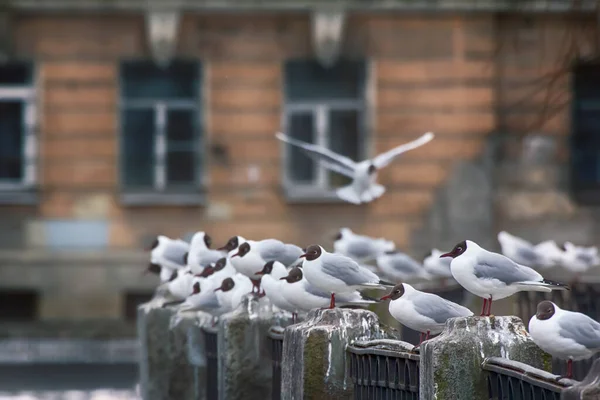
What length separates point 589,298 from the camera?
12.9 m

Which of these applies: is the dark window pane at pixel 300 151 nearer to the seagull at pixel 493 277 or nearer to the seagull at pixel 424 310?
Answer: the seagull at pixel 424 310

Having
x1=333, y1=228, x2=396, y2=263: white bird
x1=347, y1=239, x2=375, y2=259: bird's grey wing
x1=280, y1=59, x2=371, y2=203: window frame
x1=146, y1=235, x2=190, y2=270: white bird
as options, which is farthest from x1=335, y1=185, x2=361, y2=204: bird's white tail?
x1=146, y1=235, x2=190, y2=270: white bird

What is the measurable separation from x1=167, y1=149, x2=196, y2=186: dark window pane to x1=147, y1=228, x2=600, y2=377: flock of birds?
31.2ft

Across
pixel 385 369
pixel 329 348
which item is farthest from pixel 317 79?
pixel 385 369

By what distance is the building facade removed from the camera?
22.8m

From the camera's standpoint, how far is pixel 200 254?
12430 millimetres

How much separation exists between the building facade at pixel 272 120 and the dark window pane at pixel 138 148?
0.02 metres

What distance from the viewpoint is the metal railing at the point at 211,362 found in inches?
408

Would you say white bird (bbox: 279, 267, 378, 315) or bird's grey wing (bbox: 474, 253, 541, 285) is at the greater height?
bird's grey wing (bbox: 474, 253, 541, 285)

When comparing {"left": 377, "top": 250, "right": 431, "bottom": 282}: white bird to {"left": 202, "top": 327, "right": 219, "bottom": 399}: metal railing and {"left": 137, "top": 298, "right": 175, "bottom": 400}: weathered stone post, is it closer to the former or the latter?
{"left": 137, "top": 298, "right": 175, "bottom": 400}: weathered stone post

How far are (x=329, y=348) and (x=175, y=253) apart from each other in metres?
5.71

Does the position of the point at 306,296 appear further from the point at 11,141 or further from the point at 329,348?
the point at 11,141

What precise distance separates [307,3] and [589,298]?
1064 centimetres

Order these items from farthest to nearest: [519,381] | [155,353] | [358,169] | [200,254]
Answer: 1. [358,169]
2. [200,254]
3. [155,353]
4. [519,381]
